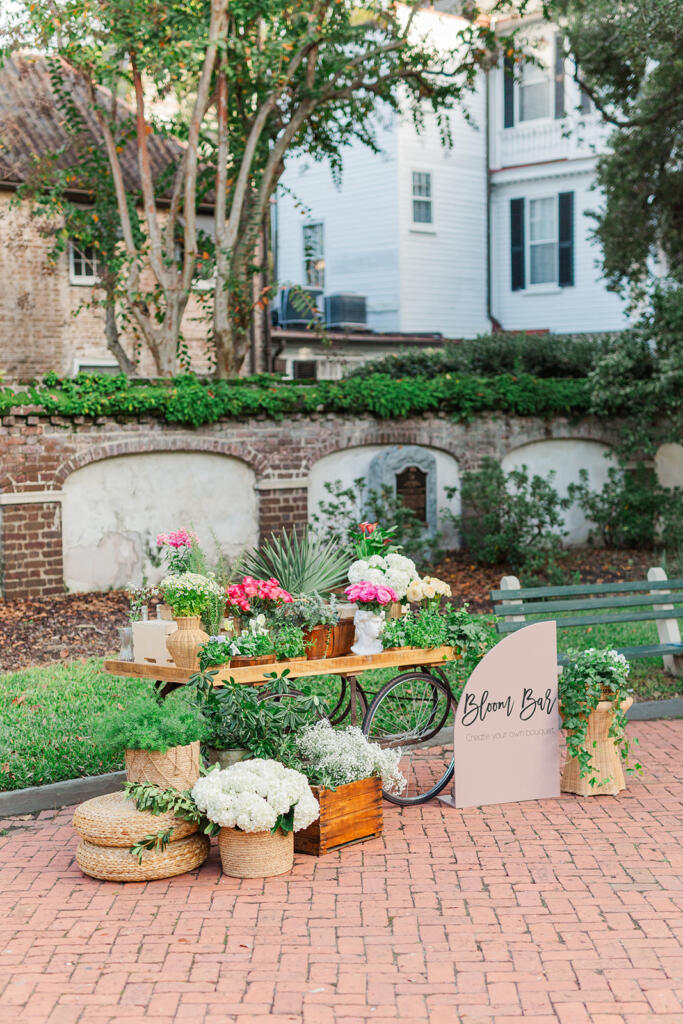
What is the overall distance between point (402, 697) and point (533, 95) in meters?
19.8

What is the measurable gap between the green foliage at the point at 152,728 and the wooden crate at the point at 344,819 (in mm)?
735

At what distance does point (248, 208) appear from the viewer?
15211 millimetres

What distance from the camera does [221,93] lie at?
1403cm

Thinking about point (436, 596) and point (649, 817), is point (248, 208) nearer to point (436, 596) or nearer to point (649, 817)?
point (436, 596)

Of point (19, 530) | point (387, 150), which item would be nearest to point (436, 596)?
point (19, 530)

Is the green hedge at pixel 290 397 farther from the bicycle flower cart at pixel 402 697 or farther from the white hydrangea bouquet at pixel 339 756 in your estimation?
the white hydrangea bouquet at pixel 339 756

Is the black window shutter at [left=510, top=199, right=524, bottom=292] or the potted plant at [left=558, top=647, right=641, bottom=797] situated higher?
the black window shutter at [left=510, top=199, right=524, bottom=292]

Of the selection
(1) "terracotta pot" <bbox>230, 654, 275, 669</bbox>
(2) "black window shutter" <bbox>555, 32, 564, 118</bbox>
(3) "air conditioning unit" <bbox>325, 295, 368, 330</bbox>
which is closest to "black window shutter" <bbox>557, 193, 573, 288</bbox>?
(2) "black window shutter" <bbox>555, 32, 564, 118</bbox>

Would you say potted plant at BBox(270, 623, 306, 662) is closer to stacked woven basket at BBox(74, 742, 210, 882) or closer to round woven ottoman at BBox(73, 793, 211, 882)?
stacked woven basket at BBox(74, 742, 210, 882)

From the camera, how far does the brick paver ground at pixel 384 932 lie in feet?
13.7

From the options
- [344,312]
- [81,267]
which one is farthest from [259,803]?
[344,312]

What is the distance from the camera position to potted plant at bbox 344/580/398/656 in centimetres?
636

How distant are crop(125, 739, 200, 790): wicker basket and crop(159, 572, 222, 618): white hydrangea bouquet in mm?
785

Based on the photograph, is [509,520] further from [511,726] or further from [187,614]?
[187,614]
